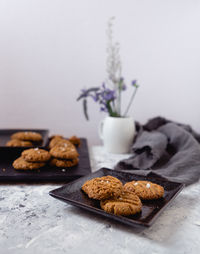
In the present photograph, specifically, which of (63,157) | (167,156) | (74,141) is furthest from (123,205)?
(74,141)

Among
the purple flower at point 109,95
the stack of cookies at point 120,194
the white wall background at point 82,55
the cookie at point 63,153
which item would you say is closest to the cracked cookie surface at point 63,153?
the cookie at point 63,153

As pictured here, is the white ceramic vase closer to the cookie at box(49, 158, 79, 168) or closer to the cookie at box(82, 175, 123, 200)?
the cookie at box(49, 158, 79, 168)

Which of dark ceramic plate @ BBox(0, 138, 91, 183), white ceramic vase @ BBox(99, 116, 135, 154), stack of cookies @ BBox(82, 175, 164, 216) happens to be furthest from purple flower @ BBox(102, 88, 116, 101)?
stack of cookies @ BBox(82, 175, 164, 216)

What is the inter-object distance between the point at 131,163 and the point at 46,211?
20.7 inches

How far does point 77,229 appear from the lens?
66 centimetres

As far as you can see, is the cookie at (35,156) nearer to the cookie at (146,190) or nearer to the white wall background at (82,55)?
the cookie at (146,190)

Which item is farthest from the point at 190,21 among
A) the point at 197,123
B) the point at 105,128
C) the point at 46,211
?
the point at 46,211

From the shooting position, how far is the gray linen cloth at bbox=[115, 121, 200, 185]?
1063 millimetres

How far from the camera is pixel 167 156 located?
1303 millimetres

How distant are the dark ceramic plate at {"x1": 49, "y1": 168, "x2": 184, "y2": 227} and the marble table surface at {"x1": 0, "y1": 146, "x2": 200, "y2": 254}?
0.10ft

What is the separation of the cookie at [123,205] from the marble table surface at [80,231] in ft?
0.13

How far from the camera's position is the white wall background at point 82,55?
163cm

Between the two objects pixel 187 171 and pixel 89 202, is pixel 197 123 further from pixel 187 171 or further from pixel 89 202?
pixel 89 202

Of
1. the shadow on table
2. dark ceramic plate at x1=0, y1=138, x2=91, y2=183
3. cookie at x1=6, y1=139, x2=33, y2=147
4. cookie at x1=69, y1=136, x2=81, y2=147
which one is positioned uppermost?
cookie at x1=6, y1=139, x2=33, y2=147
